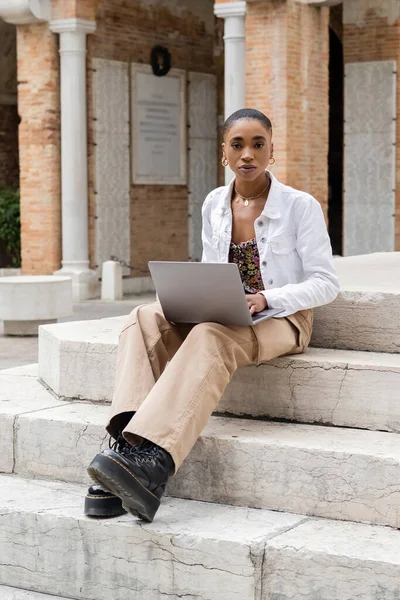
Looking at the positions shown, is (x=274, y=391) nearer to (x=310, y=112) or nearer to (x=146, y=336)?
(x=146, y=336)

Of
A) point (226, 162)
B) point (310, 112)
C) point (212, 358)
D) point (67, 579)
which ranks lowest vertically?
point (67, 579)

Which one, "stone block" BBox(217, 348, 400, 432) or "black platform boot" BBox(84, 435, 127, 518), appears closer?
"black platform boot" BBox(84, 435, 127, 518)

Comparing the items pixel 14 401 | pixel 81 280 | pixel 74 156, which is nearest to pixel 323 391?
pixel 14 401

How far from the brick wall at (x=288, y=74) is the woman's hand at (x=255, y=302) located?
8.54 m

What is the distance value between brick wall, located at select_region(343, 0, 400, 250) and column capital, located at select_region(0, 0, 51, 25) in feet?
12.1

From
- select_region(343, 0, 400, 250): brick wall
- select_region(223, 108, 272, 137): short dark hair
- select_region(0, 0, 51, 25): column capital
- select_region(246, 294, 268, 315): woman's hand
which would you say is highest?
select_region(0, 0, 51, 25): column capital

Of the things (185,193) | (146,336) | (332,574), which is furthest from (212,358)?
(185,193)

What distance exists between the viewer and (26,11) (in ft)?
45.6

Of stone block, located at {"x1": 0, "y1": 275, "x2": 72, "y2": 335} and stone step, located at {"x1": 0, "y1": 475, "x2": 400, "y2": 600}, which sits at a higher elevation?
stone block, located at {"x1": 0, "y1": 275, "x2": 72, "y2": 335}

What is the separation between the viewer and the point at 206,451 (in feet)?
13.4

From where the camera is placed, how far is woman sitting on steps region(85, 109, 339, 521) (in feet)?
12.2

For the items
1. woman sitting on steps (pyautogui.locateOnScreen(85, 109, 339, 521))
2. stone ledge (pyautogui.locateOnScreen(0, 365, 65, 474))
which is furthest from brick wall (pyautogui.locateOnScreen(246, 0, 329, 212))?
woman sitting on steps (pyautogui.locateOnScreen(85, 109, 339, 521))

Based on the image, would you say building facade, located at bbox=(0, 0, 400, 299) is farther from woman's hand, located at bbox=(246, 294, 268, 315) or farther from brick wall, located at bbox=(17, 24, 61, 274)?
woman's hand, located at bbox=(246, 294, 268, 315)

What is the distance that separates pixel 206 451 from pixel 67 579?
659 millimetres
